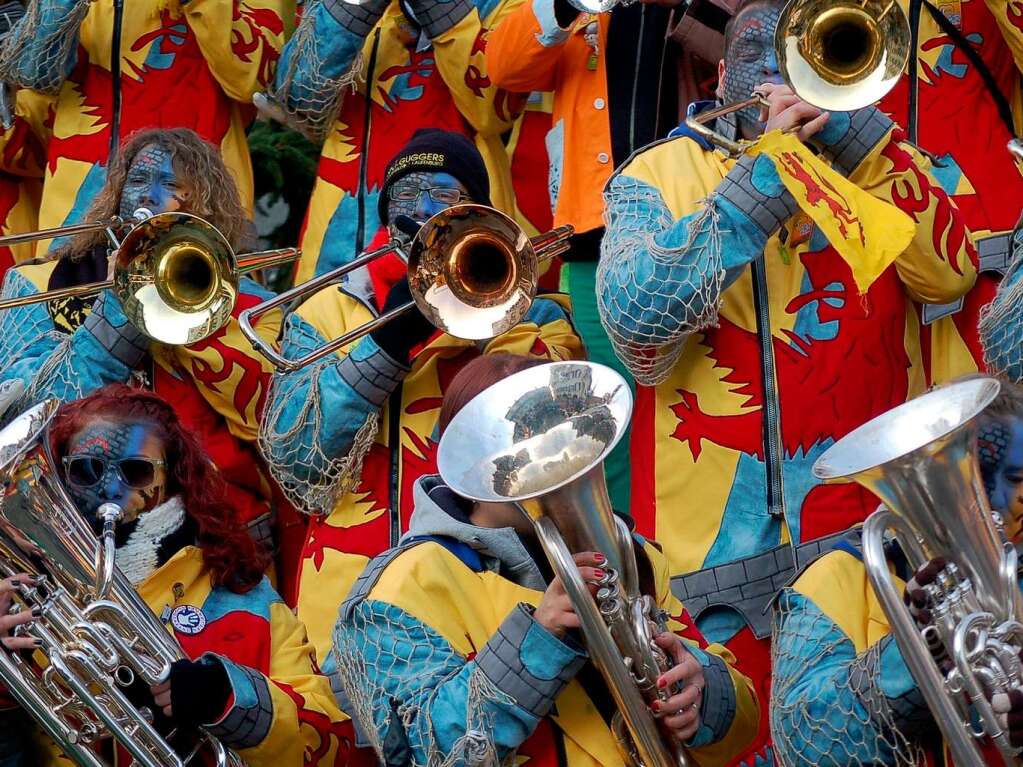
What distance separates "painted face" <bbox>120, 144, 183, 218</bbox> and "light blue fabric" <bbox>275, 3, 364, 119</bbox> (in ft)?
1.84

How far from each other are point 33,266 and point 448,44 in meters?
1.43

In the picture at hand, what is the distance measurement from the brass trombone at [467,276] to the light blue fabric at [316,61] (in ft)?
3.57

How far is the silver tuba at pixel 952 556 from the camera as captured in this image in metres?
3.70

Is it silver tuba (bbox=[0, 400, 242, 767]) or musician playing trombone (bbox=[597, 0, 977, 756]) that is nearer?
silver tuba (bbox=[0, 400, 242, 767])

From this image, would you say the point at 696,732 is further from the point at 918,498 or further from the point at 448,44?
the point at 448,44

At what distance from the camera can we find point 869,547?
150 inches

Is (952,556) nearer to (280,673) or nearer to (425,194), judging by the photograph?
(280,673)

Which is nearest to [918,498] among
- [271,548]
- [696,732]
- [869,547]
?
[869,547]

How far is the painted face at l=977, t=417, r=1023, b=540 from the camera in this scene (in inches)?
153
